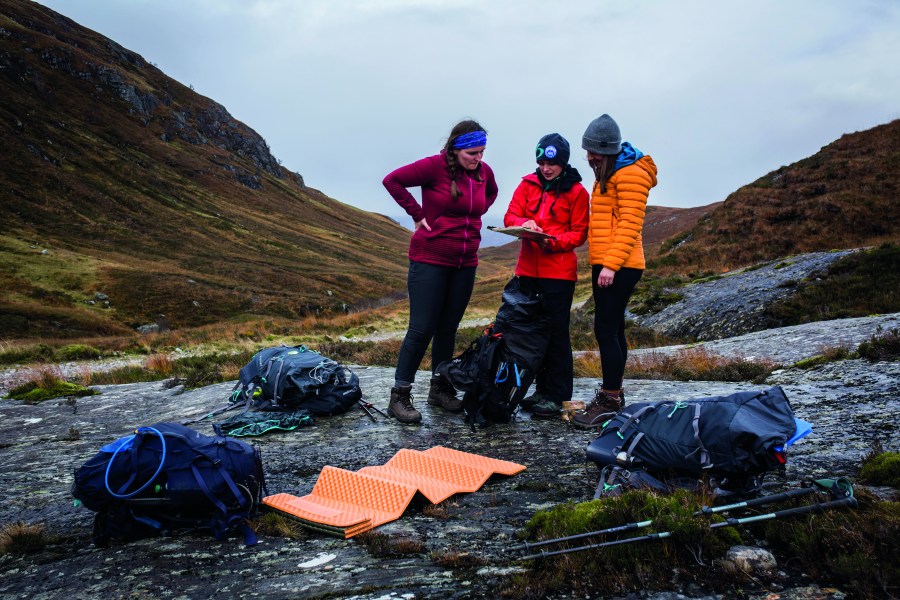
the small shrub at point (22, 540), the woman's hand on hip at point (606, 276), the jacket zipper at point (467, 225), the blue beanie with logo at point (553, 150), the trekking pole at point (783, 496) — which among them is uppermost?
the blue beanie with logo at point (553, 150)

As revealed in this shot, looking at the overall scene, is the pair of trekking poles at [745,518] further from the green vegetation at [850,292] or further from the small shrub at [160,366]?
the small shrub at [160,366]

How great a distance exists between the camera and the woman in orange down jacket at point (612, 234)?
219 inches

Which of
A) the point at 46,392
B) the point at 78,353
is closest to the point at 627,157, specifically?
the point at 46,392

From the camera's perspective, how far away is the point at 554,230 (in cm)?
618

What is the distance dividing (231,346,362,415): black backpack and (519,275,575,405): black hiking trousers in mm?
2244

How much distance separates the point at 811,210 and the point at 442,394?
23.7 m

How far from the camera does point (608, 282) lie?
5652 millimetres

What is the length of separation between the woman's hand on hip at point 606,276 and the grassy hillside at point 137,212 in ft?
120

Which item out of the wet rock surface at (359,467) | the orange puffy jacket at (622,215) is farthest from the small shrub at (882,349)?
the orange puffy jacket at (622,215)

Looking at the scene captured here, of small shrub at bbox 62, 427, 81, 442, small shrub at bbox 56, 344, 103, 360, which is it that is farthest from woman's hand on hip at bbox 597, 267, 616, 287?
small shrub at bbox 56, 344, 103, 360

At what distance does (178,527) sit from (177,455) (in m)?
0.45

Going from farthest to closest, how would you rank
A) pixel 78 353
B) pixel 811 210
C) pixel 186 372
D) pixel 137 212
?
pixel 137 212 < pixel 811 210 < pixel 78 353 < pixel 186 372

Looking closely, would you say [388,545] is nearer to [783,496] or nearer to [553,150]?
[783,496]

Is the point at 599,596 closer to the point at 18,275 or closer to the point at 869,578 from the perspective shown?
the point at 869,578
